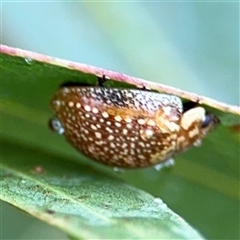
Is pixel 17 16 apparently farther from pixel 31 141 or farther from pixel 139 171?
pixel 139 171

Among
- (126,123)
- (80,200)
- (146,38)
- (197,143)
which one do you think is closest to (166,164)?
(197,143)

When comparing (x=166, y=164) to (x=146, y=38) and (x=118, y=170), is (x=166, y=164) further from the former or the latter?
(x=146, y=38)

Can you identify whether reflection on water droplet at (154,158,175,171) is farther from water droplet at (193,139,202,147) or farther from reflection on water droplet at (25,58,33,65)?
reflection on water droplet at (25,58,33,65)

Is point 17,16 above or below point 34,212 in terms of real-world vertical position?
above

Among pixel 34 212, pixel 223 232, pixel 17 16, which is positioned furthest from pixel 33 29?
pixel 34 212

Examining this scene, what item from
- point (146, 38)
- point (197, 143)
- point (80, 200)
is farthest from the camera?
point (146, 38)

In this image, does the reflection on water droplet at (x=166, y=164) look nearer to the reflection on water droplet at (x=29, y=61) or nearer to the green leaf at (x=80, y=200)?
the green leaf at (x=80, y=200)

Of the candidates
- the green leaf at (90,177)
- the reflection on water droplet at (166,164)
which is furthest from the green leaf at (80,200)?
the reflection on water droplet at (166,164)

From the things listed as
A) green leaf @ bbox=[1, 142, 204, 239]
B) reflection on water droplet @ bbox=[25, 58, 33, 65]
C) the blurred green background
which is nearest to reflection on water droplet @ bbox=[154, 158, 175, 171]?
green leaf @ bbox=[1, 142, 204, 239]
